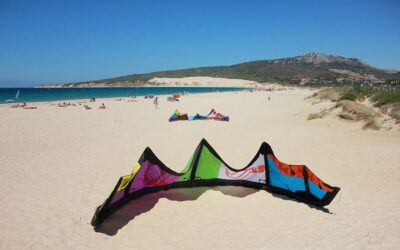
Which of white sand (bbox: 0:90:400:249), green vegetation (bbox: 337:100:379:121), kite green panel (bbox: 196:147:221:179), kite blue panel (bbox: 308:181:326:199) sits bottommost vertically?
A: white sand (bbox: 0:90:400:249)

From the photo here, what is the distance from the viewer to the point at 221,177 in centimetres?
786

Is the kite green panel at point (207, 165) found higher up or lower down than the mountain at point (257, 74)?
lower down

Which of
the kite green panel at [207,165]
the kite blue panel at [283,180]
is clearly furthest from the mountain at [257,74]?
the kite green panel at [207,165]

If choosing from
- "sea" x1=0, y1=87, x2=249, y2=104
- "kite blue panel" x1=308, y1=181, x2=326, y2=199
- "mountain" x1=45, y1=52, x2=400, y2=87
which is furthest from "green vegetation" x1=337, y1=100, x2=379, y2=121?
"mountain" x1=45, y1=52, x2=400, y2=87

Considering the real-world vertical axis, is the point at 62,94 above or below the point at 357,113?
above

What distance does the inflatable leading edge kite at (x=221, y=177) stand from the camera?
22.0ft

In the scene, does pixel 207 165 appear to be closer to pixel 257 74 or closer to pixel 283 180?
pixel 283 180

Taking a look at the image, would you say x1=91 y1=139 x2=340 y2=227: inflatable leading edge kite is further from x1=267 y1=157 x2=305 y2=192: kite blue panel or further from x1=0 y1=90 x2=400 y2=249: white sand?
x1=0 y1=90 x2=400 y2=249: white sand

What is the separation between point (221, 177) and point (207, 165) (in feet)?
1.54

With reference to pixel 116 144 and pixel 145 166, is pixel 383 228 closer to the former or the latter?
pixel 145 166

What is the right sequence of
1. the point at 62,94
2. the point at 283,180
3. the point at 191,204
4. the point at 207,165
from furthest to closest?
the point at 62,94
the point at 207,165
the point at 283,180
the point at 191,204

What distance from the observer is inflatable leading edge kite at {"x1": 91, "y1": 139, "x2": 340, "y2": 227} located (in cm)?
670

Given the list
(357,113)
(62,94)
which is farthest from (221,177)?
(62,94)

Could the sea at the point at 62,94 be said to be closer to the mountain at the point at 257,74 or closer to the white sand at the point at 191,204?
the white sand at the point at 191,204
